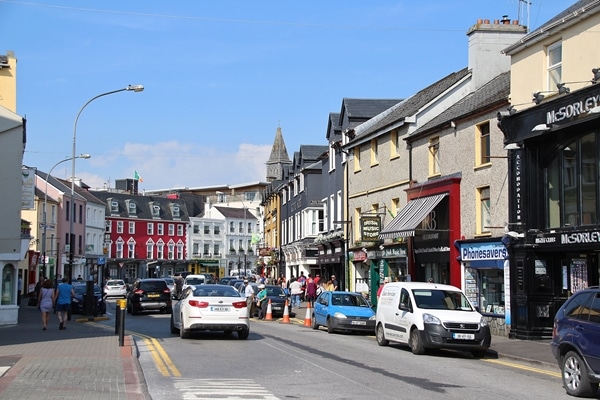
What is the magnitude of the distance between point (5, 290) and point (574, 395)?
818 inches

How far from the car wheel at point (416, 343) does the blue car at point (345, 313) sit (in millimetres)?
6353

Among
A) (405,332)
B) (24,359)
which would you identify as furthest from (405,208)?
(24,359)

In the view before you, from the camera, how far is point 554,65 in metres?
22.9

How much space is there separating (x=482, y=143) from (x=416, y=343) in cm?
984

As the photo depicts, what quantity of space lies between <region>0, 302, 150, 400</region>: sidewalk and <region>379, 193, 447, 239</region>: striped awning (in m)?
11.8

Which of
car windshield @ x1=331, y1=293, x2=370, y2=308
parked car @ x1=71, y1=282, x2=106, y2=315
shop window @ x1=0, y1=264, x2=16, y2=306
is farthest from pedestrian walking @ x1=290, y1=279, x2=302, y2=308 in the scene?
shop window @ x1=0, y1=264, x2=16, y2=306

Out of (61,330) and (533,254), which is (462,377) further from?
(61,330)

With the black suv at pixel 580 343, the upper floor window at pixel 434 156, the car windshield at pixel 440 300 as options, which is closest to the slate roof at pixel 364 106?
the upper floor window at pixel 434 156

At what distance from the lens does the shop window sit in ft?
89.4

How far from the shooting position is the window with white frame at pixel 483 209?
26.4 metres

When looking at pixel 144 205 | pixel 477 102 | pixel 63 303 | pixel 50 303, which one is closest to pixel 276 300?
pixel 63 303

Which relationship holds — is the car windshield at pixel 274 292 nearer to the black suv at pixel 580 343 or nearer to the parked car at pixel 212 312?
the parked car at pixel 212 312

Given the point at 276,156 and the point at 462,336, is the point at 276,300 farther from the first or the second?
the point at 276,156

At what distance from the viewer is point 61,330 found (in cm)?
2505
